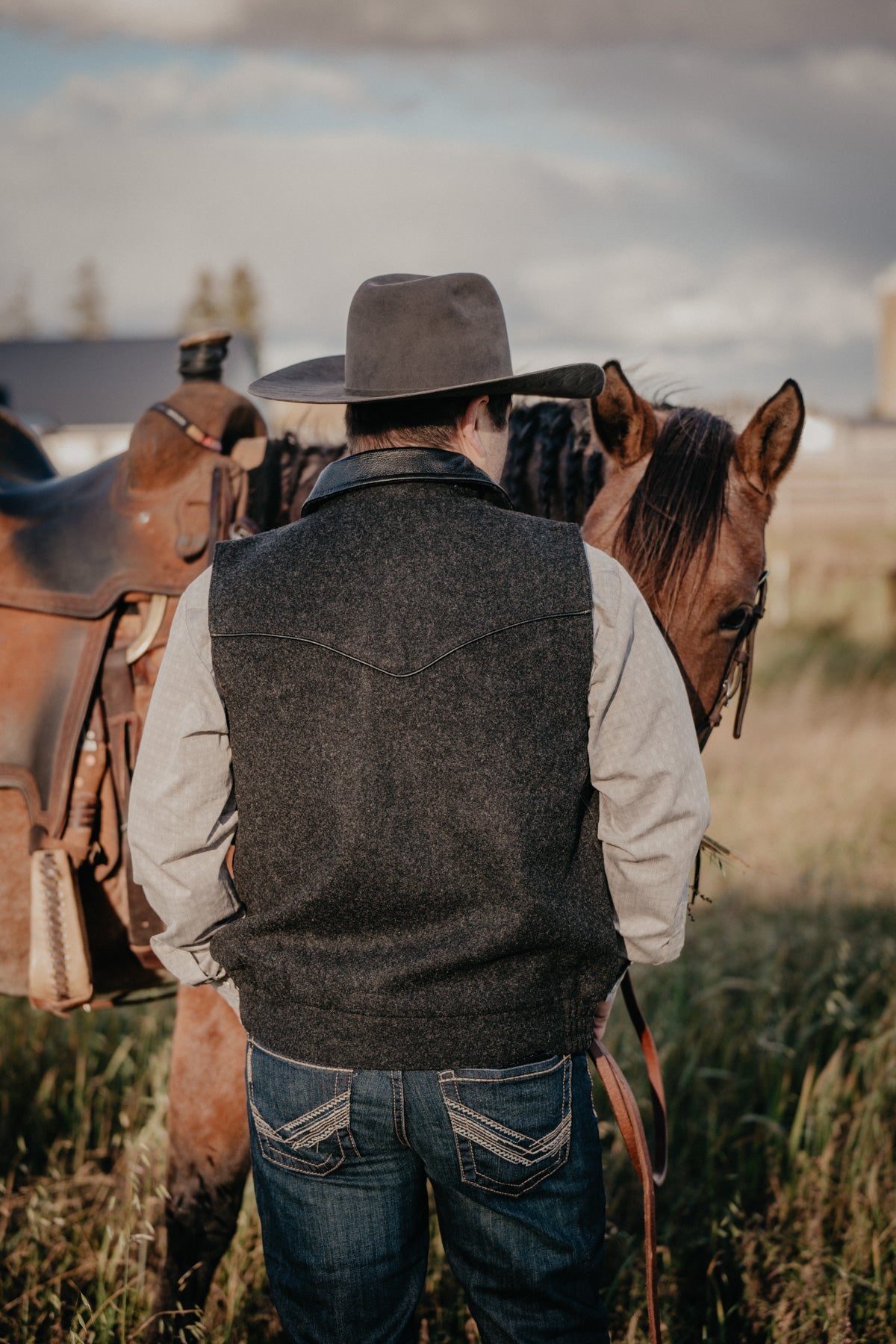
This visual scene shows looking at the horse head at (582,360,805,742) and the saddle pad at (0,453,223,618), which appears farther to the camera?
the saddle pad at (0,453,223,618)

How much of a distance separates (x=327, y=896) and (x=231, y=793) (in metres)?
0.24

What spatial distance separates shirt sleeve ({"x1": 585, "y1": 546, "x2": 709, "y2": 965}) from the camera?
1.33 metres

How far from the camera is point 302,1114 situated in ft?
4.52

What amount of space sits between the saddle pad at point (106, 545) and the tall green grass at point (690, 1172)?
50.0 inches

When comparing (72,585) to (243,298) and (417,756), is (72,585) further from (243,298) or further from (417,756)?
(243,298)

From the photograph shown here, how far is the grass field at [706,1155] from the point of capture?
2312 mm

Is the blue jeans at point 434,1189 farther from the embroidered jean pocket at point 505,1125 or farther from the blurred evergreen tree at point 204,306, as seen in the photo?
the blurred evergreen tree at point 204,306

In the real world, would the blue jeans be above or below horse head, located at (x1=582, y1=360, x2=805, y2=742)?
below

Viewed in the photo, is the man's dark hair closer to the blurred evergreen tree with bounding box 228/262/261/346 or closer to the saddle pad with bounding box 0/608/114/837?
the saddle pad with bounding box 0/608/114/837

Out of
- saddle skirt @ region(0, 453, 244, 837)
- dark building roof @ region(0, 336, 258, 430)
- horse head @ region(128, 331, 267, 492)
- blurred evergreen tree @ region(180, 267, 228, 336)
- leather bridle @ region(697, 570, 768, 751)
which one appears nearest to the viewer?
leather bridle @ region(697, 570, 768, 751)

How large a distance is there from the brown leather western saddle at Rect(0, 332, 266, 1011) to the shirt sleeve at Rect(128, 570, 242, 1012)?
0.65 metres

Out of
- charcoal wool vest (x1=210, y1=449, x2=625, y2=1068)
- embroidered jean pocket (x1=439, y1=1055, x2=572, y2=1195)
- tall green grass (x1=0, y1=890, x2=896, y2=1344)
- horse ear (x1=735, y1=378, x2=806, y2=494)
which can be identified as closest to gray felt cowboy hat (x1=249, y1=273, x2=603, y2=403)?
charcoal wool vest (x1=210, y1=449, x2=625, y2=1068)

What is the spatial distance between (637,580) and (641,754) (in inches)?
25.1

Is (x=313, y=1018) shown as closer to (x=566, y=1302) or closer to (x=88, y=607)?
(x=566, y=1302)
